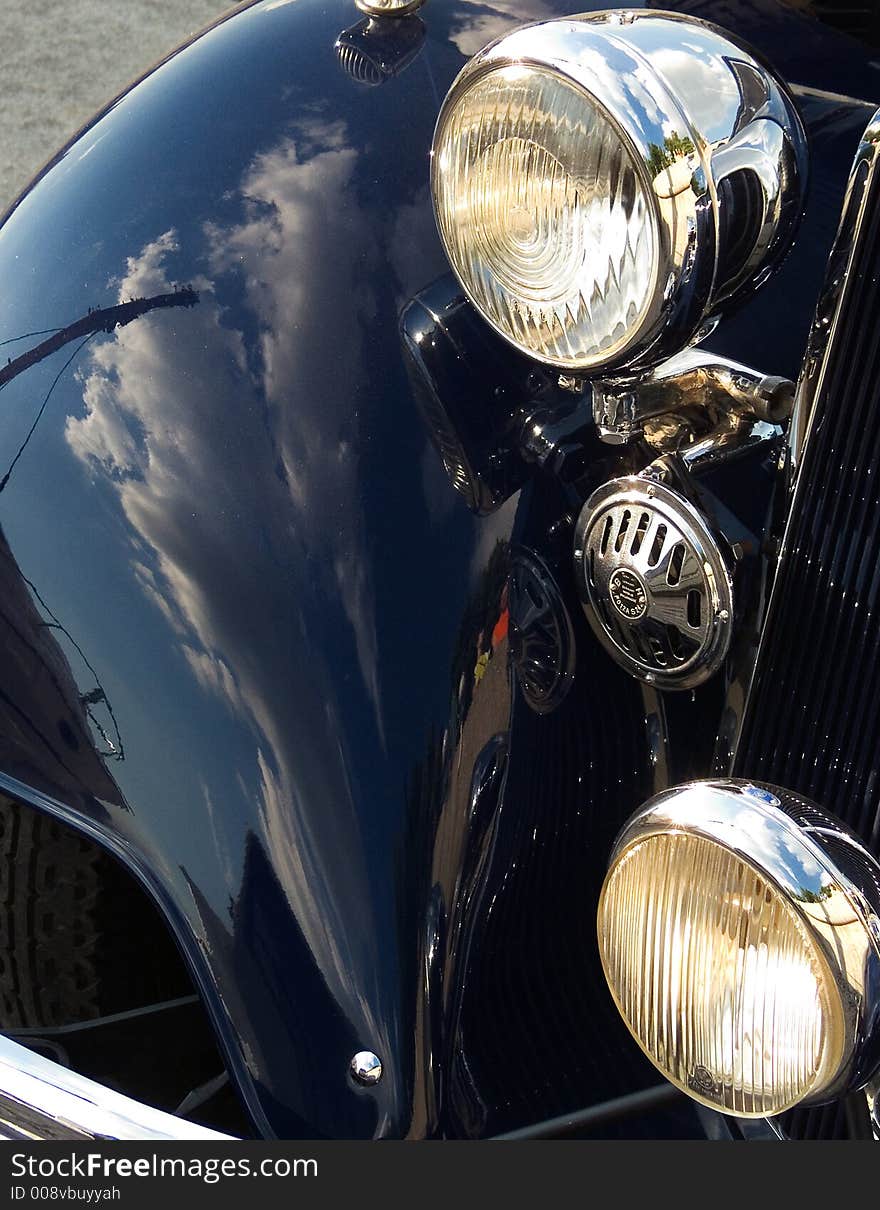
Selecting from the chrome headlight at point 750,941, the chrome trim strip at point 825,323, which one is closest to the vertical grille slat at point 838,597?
the chrome trim strip at point 825,323

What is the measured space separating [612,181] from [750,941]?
0.49m

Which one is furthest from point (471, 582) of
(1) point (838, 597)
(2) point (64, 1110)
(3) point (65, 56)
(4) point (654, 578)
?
(3) point (65, 56)

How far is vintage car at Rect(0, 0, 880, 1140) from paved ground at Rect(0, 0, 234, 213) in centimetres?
274

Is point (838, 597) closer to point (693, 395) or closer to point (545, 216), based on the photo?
point (693, 395)

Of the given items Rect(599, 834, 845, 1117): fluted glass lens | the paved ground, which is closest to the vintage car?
→ Rect(599, 834, 845, 1117): fluted glass lens

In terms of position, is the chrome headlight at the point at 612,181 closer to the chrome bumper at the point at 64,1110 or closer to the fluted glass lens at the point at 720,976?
the fluted glass lens at the point at 720,976

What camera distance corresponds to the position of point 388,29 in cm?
Answer: 136

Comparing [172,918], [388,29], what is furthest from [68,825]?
[388,29]

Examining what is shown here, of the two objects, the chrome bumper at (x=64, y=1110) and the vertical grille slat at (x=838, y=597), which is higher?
the vertical grille slat at (x=838, y=597)

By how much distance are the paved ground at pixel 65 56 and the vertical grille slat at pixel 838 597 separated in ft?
9.99

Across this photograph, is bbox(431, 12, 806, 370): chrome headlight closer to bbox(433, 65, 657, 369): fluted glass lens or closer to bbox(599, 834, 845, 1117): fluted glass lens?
bbox(433, 65, 657, 369): fluted glass lens

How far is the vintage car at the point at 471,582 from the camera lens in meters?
0.95

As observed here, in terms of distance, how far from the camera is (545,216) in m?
0.97

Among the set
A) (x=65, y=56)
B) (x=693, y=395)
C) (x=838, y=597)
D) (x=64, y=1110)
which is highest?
(x=65, y=56)
